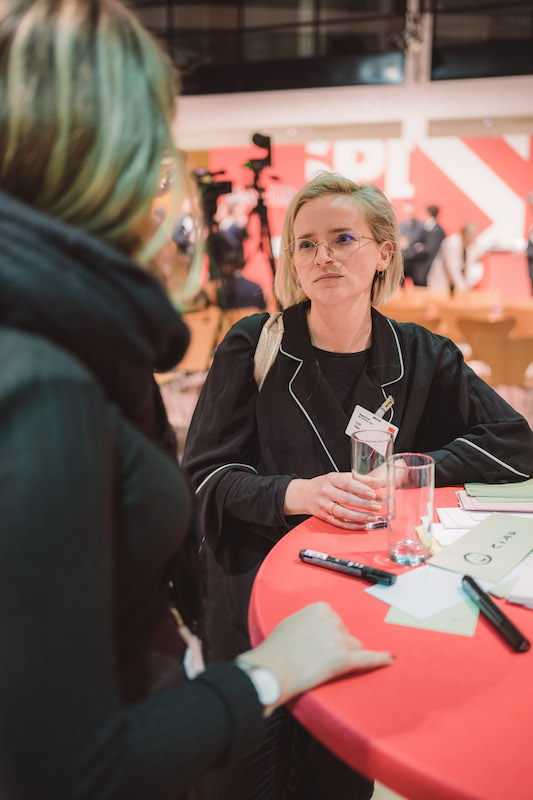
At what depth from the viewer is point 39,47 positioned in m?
0.62

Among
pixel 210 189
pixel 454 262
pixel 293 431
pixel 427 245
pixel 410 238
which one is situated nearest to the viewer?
pixel 293 431

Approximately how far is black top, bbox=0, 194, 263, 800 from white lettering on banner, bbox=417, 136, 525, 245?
1119cm

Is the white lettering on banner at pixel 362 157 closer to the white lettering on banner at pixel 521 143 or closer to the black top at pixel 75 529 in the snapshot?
the white lettering on banner at pixel 521 143

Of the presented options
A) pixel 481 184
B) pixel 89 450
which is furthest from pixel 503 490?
pixel 481 184

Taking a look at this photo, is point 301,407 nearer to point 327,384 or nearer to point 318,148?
point 327,384

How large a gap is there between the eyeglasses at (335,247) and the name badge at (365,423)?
1.45 ft

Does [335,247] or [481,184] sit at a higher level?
[335,247]

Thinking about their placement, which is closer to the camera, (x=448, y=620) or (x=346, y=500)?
(x=448, y=620)

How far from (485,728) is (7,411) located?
66 cm

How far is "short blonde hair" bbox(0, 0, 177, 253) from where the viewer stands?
61cm

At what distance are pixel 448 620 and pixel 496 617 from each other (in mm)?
71

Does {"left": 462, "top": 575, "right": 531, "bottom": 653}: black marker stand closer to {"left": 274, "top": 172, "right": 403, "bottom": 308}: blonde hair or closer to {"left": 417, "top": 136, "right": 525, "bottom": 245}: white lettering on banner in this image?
{"left": 274, "top": 172, "right": 403, "bottom": 308}: blonde hair

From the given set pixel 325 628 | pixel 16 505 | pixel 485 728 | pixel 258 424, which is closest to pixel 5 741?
pixel 16 505

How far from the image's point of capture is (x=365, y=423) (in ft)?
5.66
